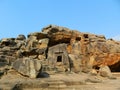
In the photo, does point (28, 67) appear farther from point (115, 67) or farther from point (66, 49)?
point (115, 67)

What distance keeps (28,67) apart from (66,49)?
960cm

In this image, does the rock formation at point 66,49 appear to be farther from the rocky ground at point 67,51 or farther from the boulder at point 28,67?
the boulder at point 28,67

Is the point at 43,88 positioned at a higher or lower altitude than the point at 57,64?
lower

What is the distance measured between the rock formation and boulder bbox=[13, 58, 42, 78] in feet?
23.0

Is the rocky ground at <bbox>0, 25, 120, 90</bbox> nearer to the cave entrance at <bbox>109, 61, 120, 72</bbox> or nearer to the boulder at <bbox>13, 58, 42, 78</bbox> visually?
the cave entrance at <bbox>109, 61, 120, 72</bbox>

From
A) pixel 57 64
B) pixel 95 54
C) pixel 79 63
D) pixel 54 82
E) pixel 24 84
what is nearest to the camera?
pixel 24 84

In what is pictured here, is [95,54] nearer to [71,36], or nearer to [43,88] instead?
[71,36]

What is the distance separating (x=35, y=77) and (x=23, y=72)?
979 millimetres

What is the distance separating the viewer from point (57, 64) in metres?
21.2

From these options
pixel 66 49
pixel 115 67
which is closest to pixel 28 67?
pixel 66 49

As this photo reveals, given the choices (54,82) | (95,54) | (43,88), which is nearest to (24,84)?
(43,88)

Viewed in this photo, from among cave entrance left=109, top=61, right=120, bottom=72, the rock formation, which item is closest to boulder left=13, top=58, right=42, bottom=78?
the rock formation

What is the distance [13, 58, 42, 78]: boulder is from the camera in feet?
45.2

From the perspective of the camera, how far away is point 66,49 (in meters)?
23.2
